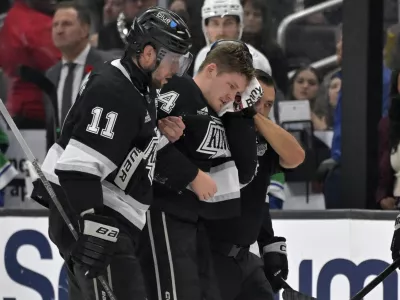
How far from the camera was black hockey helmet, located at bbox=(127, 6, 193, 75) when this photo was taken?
403 centimetres

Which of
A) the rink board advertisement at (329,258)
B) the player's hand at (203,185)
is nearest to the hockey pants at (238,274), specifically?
the player's hand at (203,185)

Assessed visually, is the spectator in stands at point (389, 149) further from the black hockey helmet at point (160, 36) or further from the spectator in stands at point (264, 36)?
the black hockey helmet at point (160, 36)

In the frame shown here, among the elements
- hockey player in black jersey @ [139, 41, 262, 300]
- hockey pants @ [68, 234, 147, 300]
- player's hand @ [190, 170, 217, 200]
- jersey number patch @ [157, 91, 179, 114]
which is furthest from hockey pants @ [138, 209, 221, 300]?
jersey number patch @ [157, 91, 179, 114]

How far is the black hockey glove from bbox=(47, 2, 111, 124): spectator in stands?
9.69ft

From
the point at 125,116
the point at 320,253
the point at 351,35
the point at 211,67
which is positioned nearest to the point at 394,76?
the point at 351,35

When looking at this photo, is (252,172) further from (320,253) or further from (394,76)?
(394,76)

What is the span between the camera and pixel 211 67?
14.4 feet

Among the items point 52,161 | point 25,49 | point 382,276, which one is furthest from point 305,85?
point 52,161

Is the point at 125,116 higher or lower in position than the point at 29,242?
higher

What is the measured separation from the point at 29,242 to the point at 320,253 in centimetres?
151

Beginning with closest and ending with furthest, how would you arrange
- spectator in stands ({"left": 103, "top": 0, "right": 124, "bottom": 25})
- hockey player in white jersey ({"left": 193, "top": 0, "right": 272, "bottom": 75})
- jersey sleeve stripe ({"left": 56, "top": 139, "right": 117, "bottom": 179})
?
jersey sleeve stripe ({"left": 56, "top": 139, "right": 117, "bottom": 179}), hockey player in white jersey ({"left": 193, "top": 0, "right": 272, "bottom": 75}), spectator in stands ({"left": 103, "top": 0, "right": 124, "bottom": 25})

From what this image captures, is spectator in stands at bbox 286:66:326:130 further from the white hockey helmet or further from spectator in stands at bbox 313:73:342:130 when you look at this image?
the white hockey helmet

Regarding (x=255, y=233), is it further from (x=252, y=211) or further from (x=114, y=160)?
(x=114, y=160)

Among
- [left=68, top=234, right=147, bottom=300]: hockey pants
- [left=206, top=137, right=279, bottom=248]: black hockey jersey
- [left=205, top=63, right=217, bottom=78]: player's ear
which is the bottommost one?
[left=68, top=234, right=147, bottom=300]: hockey pants
